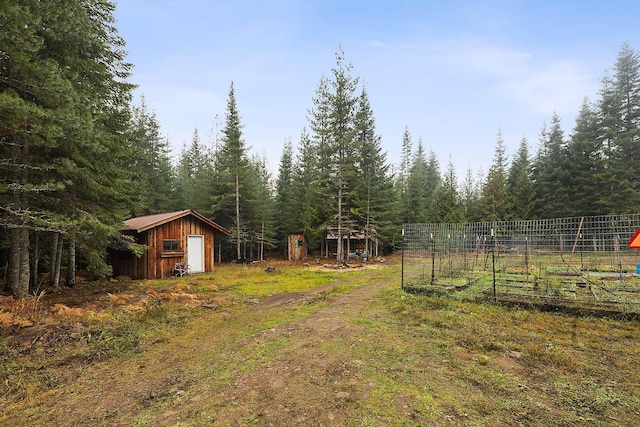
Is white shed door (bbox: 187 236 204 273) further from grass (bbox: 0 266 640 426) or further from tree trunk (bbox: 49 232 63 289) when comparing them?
grass (bbox: 0 266 640 426)

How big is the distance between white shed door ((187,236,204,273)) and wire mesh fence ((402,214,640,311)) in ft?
37.8

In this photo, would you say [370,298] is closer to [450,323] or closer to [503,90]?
[450,323]

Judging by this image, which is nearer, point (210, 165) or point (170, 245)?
point (170, 245)

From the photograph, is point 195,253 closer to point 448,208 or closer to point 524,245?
point 524,245

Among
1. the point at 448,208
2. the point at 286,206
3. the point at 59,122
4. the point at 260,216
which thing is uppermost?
the point at 59,122

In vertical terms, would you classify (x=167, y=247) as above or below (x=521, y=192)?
below

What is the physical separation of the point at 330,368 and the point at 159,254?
13289mm

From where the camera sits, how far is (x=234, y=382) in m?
3.60

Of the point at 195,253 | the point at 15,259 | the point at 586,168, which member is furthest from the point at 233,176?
the point at 586,168

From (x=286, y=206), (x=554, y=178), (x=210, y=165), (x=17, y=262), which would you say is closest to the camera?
(x=17, y=262)

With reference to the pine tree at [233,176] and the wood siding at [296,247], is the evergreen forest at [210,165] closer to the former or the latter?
the pine tree at [233,176]

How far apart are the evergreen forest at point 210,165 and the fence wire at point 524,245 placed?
8971mm

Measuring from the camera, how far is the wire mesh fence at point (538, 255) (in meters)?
6.58

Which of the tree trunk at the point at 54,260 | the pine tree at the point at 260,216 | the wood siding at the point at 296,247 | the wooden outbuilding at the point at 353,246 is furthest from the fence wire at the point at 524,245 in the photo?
the pine tree at the point at 260,216
